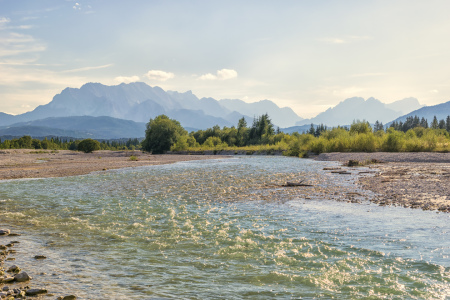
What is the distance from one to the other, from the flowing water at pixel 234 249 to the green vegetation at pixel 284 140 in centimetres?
5041

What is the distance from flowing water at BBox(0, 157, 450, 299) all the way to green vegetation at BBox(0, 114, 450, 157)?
5041 cm

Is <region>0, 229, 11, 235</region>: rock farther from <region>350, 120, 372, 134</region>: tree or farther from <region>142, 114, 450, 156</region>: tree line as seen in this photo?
<region>350, 120, 372, 134</region>: tree

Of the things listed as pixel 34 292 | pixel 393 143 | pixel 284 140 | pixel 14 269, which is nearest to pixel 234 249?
pixel 34 292

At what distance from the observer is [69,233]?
1112 cm

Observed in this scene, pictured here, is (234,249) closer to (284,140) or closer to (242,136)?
(284,140)

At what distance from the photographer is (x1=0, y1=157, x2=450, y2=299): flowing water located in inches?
259

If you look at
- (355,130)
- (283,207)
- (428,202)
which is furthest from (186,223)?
(355,130)

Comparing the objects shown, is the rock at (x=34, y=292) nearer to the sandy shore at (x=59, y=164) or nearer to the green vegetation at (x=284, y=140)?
the sandy shore at (x=59, y=164)

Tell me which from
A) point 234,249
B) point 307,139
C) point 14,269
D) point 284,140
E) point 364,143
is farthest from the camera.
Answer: point 284,140

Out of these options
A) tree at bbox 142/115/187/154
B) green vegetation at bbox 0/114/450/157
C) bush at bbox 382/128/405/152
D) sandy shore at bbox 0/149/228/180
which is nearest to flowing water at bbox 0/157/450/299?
sandy shore at bbox 0/149/228/180

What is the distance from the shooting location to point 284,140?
10494 cm

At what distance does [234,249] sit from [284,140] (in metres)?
97.9

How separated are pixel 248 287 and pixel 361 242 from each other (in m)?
4.69

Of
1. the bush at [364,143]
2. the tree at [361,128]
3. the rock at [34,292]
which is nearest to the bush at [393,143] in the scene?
the bush at [364,143]
